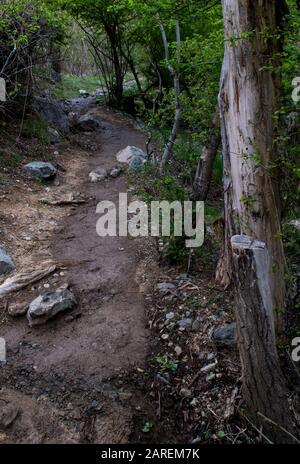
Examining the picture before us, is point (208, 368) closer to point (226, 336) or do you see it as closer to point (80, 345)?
point (226, 336)

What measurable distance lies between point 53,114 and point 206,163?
6021mm

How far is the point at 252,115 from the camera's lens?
9.38 feet

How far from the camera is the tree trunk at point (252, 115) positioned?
276cm

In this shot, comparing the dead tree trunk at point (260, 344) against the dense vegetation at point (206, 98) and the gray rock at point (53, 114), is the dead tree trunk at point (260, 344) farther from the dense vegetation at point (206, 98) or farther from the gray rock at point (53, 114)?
the gray rock at point (53, 114)

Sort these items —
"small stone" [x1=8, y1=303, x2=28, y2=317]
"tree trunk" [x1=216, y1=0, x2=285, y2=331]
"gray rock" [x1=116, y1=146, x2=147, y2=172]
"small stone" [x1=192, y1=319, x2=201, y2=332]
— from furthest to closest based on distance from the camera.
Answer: "gray rock" [x1=116, y1=146, x2=147, y2=172], "small stone" [x1=8, y1=303, x2=28, y2=317], "small stone" [x1=192, y1=319, x2=201, y2=332], "tree trunk" [x1=216, y1=0, x2=285, y2=331]

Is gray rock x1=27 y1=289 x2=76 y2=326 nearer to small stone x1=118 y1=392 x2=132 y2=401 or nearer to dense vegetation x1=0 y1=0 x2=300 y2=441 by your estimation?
small stone x1=118 y1=392 x2=132 y2=401

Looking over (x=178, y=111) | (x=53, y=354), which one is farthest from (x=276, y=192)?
(x=178, y=111)

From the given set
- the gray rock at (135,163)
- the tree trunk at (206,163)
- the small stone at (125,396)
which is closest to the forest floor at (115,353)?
the small stone at (125,396)

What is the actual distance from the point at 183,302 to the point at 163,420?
1289 mm

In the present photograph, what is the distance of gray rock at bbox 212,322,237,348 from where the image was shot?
3.32 m

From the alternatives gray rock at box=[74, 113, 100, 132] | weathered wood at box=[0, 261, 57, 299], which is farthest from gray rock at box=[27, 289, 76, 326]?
gray rock at box=[74, 113, 100, 132]

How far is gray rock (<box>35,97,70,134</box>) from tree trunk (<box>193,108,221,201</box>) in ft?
18.3

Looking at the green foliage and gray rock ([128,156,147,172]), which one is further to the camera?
the green foliage
